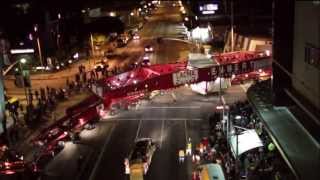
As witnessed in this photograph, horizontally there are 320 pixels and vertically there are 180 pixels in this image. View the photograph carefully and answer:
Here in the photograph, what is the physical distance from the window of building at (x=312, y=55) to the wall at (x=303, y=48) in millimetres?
143

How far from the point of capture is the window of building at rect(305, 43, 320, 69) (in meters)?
18.5

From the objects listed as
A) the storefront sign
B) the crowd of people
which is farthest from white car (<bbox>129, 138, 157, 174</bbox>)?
the storefront sign

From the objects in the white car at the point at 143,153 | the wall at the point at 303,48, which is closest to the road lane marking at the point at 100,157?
the white car at the point at 143,153

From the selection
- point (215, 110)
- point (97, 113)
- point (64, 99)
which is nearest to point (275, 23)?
point (97, 113)

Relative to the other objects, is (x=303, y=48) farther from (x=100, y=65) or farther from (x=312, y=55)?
(x=100, y=65)

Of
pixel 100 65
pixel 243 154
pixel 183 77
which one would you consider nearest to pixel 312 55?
pixel 243 154

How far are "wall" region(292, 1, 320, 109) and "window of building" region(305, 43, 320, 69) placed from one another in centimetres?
14

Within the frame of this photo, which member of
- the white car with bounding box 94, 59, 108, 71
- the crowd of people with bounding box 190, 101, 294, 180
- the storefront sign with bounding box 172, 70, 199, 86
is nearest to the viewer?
the crowd of people with bounding box 190, 101, 294, 180

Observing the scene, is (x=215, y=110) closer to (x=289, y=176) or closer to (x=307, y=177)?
(x=289, y=176)

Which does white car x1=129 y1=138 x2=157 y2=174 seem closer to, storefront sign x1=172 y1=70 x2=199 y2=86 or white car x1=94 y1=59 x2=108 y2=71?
storefront sign x1=172 y1=70 x2=199 y2=86

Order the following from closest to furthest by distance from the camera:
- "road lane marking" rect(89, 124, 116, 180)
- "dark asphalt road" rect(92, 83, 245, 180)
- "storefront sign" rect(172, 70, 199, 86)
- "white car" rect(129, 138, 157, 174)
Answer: "storefront sign" rect(172, 70, 199, 86) → "white car" rect(129, 138, 157, 174) → "road lane marking" rect(89, 124, 116, 180) → "dark asphalt road" rect(92, 83, 245, 180)

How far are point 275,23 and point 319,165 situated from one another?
30.6 ft

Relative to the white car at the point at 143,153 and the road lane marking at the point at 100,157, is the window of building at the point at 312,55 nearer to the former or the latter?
the white car at the point at 143,153

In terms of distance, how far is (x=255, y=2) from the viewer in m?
82.0
